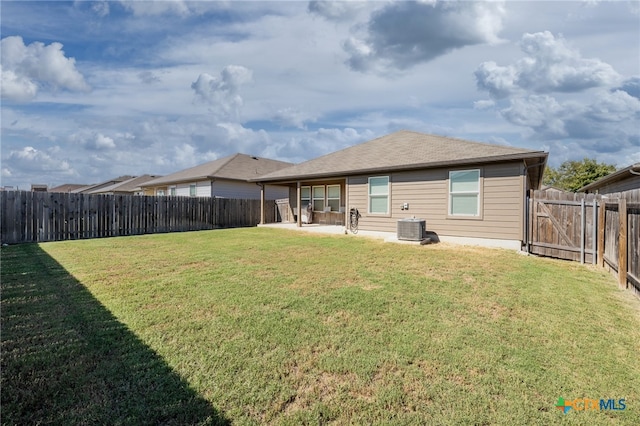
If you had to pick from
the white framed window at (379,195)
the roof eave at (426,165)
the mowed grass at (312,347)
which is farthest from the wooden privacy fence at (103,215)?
the white framed window at (379,195)

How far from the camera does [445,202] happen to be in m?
10.3

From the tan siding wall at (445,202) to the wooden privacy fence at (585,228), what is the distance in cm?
54

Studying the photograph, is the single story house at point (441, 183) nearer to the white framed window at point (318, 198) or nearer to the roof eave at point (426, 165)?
the roof eave at point (426, 165)

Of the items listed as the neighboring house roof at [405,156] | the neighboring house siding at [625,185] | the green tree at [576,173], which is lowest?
the neighboring house siding at [625,185]

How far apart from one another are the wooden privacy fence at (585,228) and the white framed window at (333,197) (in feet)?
30.1

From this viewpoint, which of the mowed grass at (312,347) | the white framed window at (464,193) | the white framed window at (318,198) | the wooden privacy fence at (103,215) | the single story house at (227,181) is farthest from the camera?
the single story house at (227,181)

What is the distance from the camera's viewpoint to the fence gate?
7.46 meters

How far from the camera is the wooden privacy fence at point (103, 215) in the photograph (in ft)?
34.6

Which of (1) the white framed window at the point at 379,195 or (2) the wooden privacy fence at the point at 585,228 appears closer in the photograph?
(2) the wooden privacy fence at the point at 585,228

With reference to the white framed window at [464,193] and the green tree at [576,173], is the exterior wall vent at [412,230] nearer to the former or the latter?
the white framed window at [464,193]

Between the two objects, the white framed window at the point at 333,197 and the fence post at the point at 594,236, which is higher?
the white framed window at the point at 333,197

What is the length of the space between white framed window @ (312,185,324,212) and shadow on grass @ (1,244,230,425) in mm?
13463

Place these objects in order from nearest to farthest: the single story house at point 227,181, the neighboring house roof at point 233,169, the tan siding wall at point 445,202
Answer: the tan siding wall at point 445,202, the single story house at point 227,181, the neighboring house roof at point 233,169

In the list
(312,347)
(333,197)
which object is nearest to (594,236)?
(312,347)
